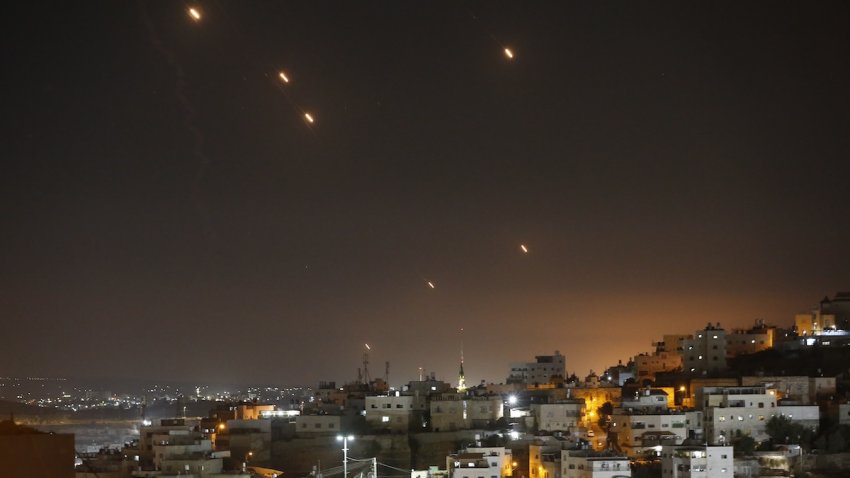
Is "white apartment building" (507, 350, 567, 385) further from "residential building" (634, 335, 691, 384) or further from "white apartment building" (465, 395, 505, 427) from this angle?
"white apartment building" (465, 395, 505, 427)

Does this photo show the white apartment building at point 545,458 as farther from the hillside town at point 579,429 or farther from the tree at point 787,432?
the tree at point 787,432

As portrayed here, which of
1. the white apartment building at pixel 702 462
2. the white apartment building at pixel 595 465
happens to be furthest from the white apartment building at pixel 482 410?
the white apartment building at pixel 702 462

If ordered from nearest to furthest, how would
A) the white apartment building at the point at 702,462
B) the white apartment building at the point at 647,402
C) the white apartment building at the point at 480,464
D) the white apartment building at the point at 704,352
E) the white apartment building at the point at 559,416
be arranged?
the white apartment building at the point at 702,462 → the white apartment building at the point at 480,464 → the white apartment building at the point at 647,402 → the white apartment building at the point at 559,416 → the white apartment building at the point at 704,352

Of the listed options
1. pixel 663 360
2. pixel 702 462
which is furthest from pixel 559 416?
pixel 663 360

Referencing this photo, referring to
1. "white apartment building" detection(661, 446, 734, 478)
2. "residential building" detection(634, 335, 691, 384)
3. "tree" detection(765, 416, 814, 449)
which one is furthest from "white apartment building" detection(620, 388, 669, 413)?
"residential building" detection(634, 335, 691, 384)

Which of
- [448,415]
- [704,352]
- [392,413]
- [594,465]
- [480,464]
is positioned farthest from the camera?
[704,352]

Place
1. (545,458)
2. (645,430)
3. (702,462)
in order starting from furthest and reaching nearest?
(645,430)
(545,458)
(702,462)

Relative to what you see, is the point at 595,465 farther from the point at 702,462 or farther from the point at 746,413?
the point at 746,413

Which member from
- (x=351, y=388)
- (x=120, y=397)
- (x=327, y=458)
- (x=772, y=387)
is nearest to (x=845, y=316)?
(x=772, y=387)
